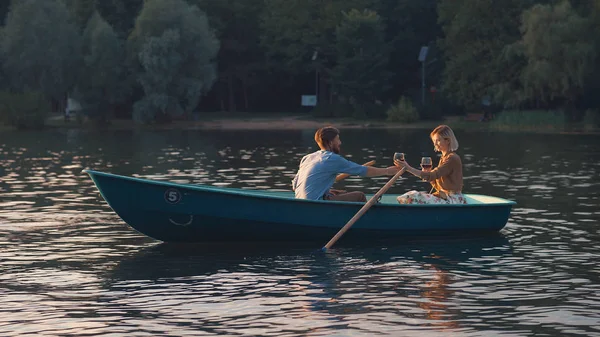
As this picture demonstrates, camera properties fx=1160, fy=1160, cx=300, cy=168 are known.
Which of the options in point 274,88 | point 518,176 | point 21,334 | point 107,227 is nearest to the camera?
point 21,334

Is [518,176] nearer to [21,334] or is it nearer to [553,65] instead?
[21,334]

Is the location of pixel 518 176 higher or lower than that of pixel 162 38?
lower

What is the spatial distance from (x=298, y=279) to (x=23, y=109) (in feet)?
201

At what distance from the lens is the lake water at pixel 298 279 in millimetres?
11633

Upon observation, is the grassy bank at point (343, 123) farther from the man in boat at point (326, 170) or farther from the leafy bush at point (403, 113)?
the man in boat at point (326, 170)

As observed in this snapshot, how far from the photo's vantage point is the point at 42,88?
77.4 m

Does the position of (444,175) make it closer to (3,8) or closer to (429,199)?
(429,199)

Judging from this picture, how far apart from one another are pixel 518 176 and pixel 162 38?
150 feet

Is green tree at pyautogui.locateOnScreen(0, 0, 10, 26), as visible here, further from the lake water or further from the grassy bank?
the lake water

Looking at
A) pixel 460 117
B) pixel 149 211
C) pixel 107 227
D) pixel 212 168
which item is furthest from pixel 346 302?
pixel 460 117

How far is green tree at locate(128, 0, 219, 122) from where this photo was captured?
73.8 m

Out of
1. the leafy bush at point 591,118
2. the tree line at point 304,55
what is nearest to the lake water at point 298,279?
the leafy bush at point 591,118

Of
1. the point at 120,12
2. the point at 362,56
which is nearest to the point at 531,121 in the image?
the point at 362,56

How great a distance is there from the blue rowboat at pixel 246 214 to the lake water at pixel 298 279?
244mm
